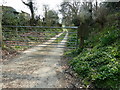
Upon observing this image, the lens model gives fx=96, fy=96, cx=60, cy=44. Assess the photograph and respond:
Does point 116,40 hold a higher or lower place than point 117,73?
higher

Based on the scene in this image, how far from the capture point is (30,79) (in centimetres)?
276

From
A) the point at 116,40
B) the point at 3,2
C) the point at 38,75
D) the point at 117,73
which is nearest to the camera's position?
the point at 117,73

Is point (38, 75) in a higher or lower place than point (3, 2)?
lower

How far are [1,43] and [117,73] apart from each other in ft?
17.9

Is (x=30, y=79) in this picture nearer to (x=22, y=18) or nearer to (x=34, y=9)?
(x=22, y=18)

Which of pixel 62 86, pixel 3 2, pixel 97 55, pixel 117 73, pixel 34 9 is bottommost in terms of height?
pixel 62 86

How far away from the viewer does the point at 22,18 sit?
10117mm

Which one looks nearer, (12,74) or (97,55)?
(12,74)

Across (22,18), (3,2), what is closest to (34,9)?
(22,18)

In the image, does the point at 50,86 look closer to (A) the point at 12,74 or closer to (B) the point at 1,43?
(A) the point at 12,74

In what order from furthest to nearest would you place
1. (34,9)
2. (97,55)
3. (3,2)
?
(34,9)
(3,2)
(97,55)

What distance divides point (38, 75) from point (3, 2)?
6.08 metres

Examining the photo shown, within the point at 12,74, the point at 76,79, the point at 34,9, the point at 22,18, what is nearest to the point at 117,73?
the point at 76,79

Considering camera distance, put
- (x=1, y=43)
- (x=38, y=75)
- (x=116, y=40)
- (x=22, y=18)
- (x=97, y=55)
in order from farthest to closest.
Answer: (x=22, y=18) → (x=1, y=43) → (x=116, y=40) → (x=97, y=55) → (x=38, y=75)
